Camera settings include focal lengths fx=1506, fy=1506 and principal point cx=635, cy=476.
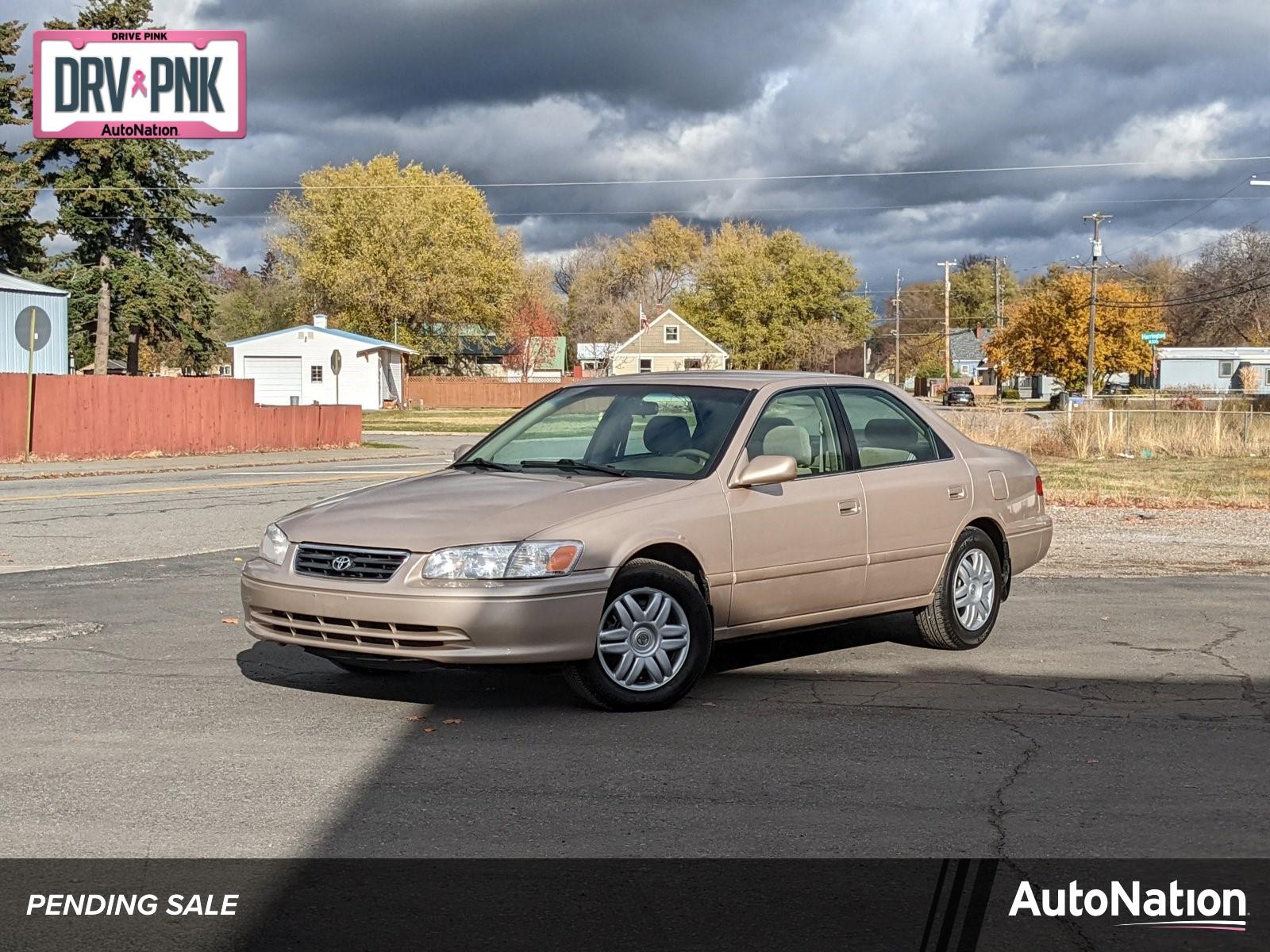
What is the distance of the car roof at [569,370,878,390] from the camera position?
824 cm

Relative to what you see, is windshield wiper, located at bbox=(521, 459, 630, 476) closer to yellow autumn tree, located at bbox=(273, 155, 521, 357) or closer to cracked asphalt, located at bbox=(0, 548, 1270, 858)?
cracked asphalt, located at bbox=(0, 548, 1270, 858)

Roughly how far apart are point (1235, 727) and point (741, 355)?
354 feet

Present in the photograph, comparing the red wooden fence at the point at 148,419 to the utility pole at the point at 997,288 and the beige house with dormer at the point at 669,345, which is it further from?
the utility pole at the point at 997,288

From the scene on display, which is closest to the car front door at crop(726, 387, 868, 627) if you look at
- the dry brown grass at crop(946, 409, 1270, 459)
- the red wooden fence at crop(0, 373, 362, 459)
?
the dry brown grass at crop(946, 409, 1270, 459)

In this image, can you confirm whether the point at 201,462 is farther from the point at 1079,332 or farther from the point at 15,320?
the point at 1079,332

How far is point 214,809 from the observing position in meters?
5.38

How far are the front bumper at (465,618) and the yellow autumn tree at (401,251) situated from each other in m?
79.0

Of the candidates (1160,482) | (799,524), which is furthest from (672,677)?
(1160,482)

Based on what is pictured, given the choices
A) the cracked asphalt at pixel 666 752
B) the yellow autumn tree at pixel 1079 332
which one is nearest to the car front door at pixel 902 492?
the cracked asphalt at pixel 666 752

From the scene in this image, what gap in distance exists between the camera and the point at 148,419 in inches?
1334

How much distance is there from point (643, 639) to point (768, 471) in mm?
1071

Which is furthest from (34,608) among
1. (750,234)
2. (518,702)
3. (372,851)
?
(750,234)

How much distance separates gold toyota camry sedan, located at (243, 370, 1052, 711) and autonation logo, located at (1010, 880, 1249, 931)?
2.74 meters

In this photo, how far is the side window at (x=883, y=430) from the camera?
8500 millimetres
